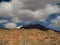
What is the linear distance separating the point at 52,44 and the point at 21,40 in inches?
595

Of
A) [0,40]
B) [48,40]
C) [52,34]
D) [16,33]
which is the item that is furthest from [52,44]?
[0,40]

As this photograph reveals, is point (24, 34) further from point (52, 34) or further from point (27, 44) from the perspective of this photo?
point (52, 34)

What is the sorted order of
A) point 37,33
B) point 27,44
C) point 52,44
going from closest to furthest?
point 27,44 < point 52,44 < point 37,33

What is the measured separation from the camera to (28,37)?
93312 millimetres

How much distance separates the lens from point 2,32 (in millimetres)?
Answer: 98125

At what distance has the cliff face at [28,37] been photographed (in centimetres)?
9274

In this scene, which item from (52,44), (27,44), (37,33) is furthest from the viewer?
(37,33)

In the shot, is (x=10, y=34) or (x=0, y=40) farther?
(x=10, y=34)

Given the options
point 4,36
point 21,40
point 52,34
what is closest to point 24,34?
point 21,40

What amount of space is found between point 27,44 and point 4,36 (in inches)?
563

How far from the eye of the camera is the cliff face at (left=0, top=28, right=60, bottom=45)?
304ft

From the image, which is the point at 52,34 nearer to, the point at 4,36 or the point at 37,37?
the point at 37,37

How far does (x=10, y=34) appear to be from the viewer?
97000 millimetres

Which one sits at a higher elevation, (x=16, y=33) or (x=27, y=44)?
(x=16, y=33)
